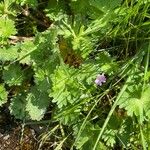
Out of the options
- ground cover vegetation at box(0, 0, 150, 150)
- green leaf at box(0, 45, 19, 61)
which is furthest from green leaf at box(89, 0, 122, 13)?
green leaf at box(0, 45, 19, 61)

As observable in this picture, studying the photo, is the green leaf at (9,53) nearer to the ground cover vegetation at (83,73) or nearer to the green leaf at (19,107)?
the ground cover vegetation at (83,73)

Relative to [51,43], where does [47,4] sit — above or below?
above

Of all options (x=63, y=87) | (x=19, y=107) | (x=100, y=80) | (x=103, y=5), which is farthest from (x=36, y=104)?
(x=103, y=5)

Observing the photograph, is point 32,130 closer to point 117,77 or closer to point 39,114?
point 39,114

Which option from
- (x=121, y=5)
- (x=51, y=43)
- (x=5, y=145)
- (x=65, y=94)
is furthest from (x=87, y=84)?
(x=5, y=145)

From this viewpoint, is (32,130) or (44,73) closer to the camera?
(44,73)

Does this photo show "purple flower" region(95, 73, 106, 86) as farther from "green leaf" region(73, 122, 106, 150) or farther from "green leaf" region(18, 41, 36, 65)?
"green leaf" region(18, 41, 36, 65)

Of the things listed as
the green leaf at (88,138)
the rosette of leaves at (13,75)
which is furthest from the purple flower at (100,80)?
the rosette of leaves at (13,75)

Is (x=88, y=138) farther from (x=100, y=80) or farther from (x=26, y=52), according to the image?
(x=26, y=52)
